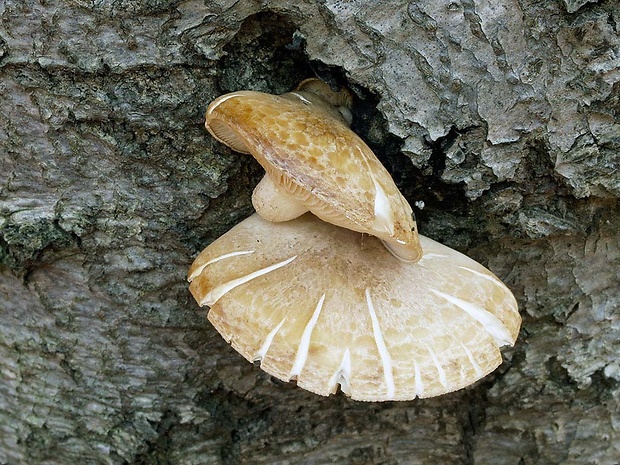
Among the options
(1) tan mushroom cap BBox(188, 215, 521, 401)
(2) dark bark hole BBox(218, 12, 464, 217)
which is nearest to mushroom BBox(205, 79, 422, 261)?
(1) tan mushroom cap BBox(188, 215, 521, 401)

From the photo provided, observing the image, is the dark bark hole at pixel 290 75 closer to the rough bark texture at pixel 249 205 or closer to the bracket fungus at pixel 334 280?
the rough bark texture at pixel 249 205

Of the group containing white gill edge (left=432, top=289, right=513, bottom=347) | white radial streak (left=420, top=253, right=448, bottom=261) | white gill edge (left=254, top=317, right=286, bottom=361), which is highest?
white radial streak (left=420, top=253, right=448, bottom=261)

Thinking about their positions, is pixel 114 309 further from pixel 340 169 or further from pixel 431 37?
pixel 431 37

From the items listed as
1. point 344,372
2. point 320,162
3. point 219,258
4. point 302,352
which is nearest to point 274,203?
point 219,258

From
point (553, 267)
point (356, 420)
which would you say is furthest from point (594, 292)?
point (356, 420)

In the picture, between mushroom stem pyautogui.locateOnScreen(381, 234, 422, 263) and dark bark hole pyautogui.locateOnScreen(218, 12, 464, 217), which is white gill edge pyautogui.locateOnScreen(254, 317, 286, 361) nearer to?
mushroom stem pyautogui.locateOnScreen(381, 234, 422, 263)

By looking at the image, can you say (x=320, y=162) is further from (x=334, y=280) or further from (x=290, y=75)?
(x=290, y=75)
